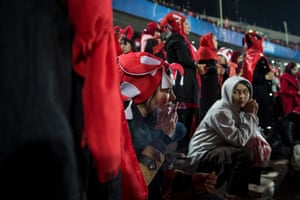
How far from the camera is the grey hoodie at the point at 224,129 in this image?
198 cm

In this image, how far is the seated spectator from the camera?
1319mm

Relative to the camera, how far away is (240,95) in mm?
2062

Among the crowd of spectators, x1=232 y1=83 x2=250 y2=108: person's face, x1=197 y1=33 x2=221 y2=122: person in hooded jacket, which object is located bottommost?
x1=232 y1=83 x2=250 y2=108: person's face

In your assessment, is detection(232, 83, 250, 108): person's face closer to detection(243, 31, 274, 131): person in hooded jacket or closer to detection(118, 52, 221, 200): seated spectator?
detection(243, 31, 274, 131): person in hooded jacket

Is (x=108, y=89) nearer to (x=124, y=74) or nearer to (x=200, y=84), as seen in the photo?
(x=124, y=74)

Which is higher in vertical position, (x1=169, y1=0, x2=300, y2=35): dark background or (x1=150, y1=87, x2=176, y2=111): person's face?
(x1=169, y1=0, x2=300, y2=35): dark background

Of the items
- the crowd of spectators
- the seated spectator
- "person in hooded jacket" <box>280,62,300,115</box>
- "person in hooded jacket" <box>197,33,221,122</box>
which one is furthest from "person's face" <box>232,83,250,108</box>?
the crowd of spectators

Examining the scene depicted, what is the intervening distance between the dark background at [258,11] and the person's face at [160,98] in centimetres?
521

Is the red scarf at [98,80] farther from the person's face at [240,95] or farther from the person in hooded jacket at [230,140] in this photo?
the person's face at [240,95]

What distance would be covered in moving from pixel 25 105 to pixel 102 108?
14 cm

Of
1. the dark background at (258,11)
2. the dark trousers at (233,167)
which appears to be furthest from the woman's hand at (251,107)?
the dark background at (258,11)

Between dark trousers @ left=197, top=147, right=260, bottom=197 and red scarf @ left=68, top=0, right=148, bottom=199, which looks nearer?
red scarf @ left=68, top=0, right=148, bottom=199

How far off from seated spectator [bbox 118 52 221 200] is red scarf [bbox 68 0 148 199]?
54 centimetres

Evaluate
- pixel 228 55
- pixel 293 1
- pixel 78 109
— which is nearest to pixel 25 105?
pixel 78 109
